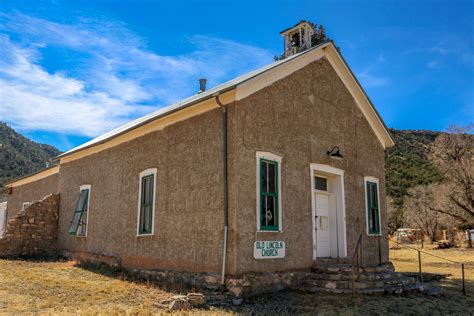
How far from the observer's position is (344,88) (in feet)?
44.5

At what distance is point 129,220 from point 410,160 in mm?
53815

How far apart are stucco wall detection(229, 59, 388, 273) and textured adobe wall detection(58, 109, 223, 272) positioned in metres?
0.56

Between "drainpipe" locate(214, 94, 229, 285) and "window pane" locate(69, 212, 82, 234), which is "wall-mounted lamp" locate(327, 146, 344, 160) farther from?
"window pane" locate(69, 212, 82, 234)

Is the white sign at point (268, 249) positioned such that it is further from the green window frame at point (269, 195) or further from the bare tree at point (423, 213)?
the bare tree at point (423, 213)

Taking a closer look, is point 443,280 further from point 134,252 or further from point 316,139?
point 134,252

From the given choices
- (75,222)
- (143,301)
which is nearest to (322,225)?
(143,301)

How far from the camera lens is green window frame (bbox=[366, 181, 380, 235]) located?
13430mm

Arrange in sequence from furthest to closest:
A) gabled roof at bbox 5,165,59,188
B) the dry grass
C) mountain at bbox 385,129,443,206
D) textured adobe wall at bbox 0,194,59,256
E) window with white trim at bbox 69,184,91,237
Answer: mountain at bbox 385,129,443,206 → gabled roof at bbox 5,165,59,188 → textured adobe wall at bbox 0,194,59,256 → window with white trim at bbox 69,184,91,237 → the dry grass

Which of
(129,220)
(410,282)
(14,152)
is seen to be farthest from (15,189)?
(14,152)

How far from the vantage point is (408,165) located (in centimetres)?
5797

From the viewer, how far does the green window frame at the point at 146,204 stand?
11.8 m

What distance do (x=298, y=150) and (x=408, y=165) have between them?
5178 centimetres

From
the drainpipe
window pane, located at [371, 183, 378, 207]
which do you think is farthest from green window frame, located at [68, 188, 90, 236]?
window pane, located at [371, 183, 378, 207]

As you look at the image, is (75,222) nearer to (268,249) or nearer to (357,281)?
(268,249)
